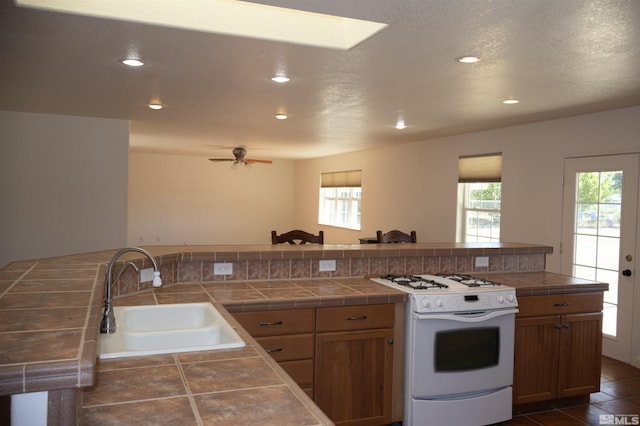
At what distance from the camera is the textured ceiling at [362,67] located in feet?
7.82

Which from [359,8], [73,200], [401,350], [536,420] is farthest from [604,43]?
[73,200]

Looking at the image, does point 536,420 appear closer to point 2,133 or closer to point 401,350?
point 401,350

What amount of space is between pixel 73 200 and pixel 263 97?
296 centimetres

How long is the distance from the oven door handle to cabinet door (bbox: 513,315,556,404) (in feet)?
1.10

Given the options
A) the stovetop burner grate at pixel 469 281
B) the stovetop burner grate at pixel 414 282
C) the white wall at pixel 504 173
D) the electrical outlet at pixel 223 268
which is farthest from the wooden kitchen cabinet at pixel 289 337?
the white wall at pixel 504 173

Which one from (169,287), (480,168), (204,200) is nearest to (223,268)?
(169,287)

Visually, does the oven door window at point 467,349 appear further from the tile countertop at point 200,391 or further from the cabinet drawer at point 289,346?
the tile countertop at point 200,391

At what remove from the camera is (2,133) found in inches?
219

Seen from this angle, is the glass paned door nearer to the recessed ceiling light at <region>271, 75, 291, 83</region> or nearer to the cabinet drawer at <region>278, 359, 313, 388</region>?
the recessed ceiling light at <region>271, 75, 291, 83</region>

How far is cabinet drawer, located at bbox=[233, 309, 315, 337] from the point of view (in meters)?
2.67

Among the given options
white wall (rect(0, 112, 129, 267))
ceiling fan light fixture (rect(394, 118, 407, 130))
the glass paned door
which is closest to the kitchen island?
the glass paned door

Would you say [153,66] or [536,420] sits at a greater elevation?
[153,66]

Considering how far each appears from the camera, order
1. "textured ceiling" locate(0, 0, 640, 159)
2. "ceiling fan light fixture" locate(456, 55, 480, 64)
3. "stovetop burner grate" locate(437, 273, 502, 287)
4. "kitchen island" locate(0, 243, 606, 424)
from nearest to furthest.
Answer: "kitchen island" locate(0, 243, 606, 424), "textured ceiling" locate(0, 0, 640, 159), "ceiling fan light fixture" locate(456, 55, 480, 64), "stovetop burner grate" locate(437, 273, 502, 287)

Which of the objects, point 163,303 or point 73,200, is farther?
point 73,200
